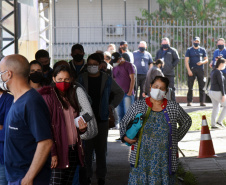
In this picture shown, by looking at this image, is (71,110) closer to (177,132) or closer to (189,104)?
(177,132)

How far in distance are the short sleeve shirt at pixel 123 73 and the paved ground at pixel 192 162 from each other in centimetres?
127

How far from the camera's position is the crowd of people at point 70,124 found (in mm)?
4125

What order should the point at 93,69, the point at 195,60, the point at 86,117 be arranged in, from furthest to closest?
the point at 195,60, the point at 93,69, the point at 86,117

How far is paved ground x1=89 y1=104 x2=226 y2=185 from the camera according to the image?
350 inches

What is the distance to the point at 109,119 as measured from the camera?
8.66 meters

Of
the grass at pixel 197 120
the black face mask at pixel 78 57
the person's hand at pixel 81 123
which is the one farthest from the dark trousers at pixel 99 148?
the grass at pixel 197 120

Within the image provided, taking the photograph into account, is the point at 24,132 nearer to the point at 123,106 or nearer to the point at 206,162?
the point at 206,162

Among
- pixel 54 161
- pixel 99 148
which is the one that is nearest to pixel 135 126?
pixel 54 161

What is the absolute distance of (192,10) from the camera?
30.2 metres

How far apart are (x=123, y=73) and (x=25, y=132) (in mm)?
8580

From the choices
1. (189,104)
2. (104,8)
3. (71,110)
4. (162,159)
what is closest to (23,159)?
(71,110)

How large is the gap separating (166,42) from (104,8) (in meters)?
16.7

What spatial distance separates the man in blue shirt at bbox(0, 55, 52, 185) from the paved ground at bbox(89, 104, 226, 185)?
15.0 feet

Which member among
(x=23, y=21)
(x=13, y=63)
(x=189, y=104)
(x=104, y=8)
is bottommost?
(x=189, y=104)
